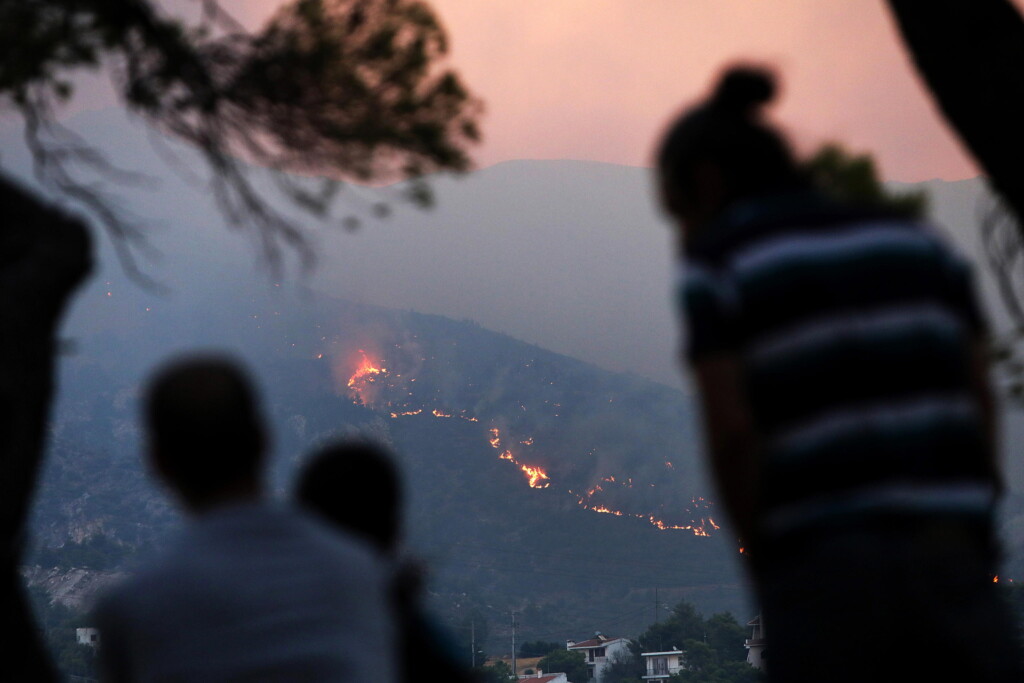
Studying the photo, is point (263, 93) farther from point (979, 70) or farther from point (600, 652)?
point (600, 652)

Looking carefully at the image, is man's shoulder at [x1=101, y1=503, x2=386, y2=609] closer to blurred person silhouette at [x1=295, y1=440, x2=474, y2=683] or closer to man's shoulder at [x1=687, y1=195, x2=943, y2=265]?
blurred person silhouette at [x1=295, y1=440, x2=474, y2=683]

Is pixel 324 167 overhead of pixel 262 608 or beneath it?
overhead

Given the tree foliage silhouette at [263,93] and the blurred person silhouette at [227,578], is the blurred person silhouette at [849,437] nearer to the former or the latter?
the blurred person silhouette at [227,578]

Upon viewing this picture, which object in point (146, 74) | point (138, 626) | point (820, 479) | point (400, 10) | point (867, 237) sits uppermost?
point (400, 10)

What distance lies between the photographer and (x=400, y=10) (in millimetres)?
6770

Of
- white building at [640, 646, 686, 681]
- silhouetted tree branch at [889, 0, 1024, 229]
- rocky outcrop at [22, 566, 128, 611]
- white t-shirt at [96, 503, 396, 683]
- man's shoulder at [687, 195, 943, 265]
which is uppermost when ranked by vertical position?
rocky outcrop at [22, 566, 128, 611]

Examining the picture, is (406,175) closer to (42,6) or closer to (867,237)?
(42,6)

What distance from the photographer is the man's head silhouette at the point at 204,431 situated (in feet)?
6.15

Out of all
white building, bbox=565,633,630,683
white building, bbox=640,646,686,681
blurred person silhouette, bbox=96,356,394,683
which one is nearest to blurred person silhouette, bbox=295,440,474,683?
blurred person silhouette, bbox=96,356,394,683

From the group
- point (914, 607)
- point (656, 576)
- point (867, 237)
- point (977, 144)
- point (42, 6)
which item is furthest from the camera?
point (656, 576)

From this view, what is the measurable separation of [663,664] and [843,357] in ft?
310

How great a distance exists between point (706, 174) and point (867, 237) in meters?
0.36

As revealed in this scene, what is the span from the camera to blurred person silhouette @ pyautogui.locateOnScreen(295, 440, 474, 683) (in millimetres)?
2461

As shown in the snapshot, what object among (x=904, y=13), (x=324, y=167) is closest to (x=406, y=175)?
(x=324, y=167)
